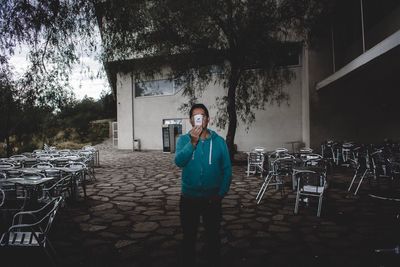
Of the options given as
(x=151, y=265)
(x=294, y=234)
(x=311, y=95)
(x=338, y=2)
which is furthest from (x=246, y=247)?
(x=311, y=95)

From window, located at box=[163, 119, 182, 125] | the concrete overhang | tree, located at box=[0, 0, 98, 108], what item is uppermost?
the concrete overhang

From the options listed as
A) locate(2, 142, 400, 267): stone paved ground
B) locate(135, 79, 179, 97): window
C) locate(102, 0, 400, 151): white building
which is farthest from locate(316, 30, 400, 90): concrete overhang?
locate(135, 79, 179, 97): window

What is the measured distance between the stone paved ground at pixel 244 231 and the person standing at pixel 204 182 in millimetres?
1157

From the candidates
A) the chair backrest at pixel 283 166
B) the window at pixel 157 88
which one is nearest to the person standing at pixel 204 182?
the chair backrest at pixel 283 166

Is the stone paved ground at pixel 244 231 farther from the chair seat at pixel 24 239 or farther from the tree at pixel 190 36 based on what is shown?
the tree at pixel 190 36

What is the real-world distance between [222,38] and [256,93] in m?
2.70

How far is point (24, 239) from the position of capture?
321 centimetres

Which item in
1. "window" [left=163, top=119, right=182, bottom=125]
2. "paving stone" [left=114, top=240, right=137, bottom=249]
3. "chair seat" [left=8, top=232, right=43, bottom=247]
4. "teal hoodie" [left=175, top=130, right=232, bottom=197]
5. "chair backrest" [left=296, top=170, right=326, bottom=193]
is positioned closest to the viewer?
"teal hoodie" [left=175, top=130, right=232, bottom=197]

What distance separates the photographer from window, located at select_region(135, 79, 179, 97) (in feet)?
64.9

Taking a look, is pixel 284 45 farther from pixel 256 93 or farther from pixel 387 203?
pixel 387 203

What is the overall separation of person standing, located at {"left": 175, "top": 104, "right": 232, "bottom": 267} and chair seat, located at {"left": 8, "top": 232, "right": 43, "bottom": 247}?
1.59 metres

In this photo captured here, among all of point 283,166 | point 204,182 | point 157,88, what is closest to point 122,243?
point 204,182

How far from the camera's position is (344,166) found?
38.9 feet

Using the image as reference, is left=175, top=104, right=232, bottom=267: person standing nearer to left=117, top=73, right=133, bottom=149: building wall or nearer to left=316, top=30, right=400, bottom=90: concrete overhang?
left=316, top=30, right=400, bottom=90: concrete overhang
